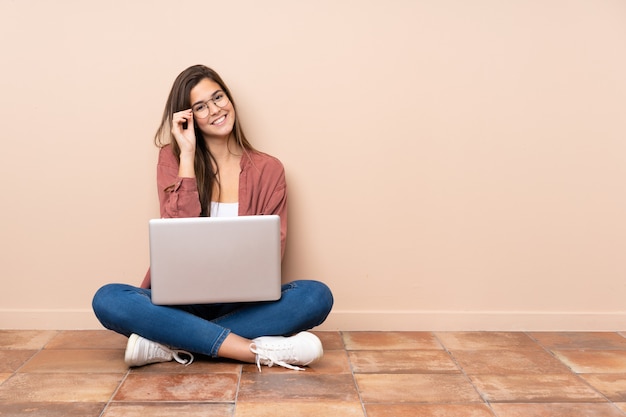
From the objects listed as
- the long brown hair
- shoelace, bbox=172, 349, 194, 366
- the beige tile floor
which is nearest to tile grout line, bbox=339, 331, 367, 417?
the beige tile floor

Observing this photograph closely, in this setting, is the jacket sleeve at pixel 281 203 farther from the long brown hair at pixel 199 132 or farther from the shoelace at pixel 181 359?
the shoelace at pixel 181 359

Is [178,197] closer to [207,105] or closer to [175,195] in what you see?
[175,195]

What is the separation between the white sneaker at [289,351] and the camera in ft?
8.04

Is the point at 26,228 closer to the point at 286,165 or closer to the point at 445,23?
the point at 286,165

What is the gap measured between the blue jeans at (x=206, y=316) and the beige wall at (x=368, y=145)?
383 mm

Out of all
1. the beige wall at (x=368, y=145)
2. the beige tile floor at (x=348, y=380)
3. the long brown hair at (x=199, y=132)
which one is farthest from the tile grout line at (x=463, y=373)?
the long brown hair at (x=199, y=132)

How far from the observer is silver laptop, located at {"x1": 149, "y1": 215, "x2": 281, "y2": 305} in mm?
2316

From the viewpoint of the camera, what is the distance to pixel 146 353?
8.06ft

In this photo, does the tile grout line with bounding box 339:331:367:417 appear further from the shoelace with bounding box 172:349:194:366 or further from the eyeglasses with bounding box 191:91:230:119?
the eyeglasses with bounding box 191:91:230:119

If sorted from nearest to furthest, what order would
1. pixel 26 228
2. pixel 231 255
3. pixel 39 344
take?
1. pixel 231 255
2. pixel 39 344
3. pixel 26 228

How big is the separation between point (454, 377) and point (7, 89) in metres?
1.96

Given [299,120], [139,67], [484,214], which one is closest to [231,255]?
[299,120]

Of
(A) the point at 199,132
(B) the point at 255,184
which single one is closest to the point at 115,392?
(B) the point at 255,184

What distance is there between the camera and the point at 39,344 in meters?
2.76
